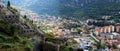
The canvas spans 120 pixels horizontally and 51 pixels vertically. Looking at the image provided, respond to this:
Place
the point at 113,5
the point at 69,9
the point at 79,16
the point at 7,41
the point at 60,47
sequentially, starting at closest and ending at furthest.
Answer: the point at 7,41 → the point at 60,47 → the point at 79,16 → the point at 113,5 → the point at 69,9

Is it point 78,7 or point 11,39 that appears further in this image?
point 78,7

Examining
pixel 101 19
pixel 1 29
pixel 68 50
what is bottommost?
pixel 101 19

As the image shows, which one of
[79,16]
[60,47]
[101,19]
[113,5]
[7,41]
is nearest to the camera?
[7,41]

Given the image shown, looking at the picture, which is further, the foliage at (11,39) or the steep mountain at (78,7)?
the steep mountain at (78,7)

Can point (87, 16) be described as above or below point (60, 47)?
below

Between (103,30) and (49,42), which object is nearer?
(49,42)

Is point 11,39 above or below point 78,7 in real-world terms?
above

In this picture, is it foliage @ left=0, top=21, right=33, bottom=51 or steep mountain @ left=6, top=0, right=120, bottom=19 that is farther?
steep mountain @ left=6, top=0, right=120, bottom=19

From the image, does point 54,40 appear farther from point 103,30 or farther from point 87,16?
point 87,16

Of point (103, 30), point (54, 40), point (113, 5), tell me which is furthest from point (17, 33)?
point (113, 5)

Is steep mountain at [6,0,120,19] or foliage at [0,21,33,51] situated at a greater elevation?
foliage at [0,21,33,51]

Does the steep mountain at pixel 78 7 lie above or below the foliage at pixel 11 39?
below
